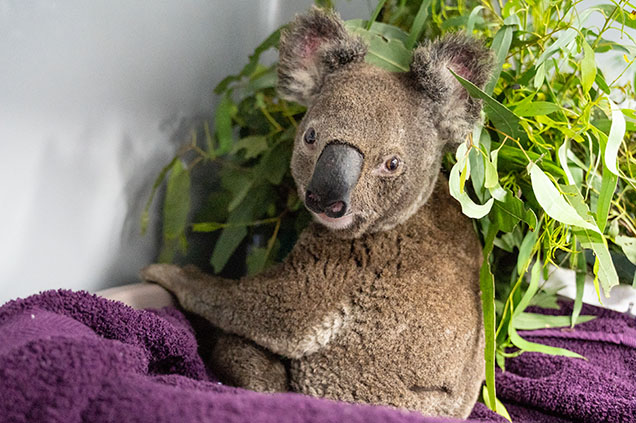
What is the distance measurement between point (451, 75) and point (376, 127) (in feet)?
0.67

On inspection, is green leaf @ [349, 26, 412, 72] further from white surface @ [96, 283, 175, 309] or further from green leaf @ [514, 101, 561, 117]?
white surface @ [96, 283, 175, 309]

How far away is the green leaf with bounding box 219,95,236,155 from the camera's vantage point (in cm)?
150

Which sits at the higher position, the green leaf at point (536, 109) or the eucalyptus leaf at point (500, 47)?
the eucalyptus leaf at point (500, 47)

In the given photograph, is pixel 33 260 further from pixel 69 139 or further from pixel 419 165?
pixel 419 165

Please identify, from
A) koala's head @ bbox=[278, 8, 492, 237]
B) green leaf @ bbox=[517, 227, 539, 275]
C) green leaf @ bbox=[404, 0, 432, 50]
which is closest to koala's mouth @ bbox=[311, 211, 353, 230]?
koala's head @ bbox=[278, 8, 492, 237]

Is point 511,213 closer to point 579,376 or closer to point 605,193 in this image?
point 605,193

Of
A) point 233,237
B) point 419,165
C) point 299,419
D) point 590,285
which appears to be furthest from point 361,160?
point 590,285

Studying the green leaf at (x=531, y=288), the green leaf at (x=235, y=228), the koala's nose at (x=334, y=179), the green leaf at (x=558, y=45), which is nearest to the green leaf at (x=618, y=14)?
the green leaf at (x=558, y=45)

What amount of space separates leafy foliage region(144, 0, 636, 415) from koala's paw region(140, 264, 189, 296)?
5.5 inches

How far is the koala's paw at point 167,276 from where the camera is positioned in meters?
1.31

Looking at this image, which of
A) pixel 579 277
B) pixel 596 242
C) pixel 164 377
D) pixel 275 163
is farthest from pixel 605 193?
pixel 164 377

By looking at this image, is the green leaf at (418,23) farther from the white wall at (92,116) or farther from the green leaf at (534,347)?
the green leaf at (534,347)

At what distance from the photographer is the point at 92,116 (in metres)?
1.22

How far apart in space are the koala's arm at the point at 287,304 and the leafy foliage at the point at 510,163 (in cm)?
28
